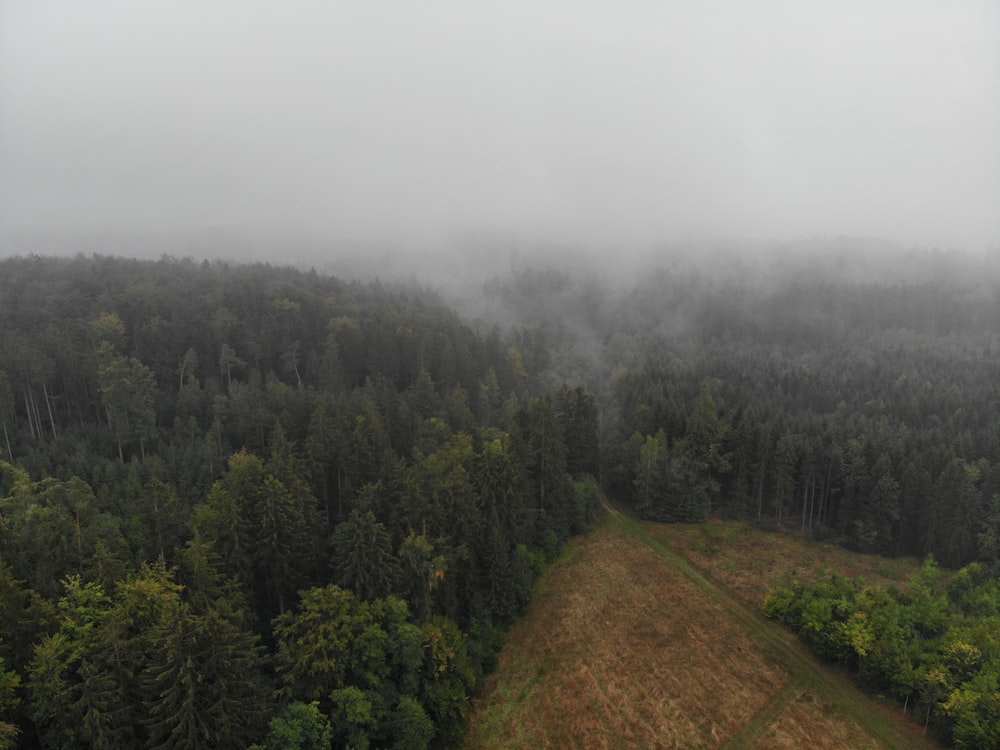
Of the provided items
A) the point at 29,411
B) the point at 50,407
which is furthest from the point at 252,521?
the point at 29,411

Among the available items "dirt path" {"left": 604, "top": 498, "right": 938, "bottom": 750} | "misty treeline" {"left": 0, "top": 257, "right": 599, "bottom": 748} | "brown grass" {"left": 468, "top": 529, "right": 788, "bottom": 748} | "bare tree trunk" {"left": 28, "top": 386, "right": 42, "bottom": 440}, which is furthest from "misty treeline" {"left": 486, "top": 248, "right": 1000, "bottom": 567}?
"bare tree trunk" {"left": 28, "top": 386, "right": 42, "bottom": 440}

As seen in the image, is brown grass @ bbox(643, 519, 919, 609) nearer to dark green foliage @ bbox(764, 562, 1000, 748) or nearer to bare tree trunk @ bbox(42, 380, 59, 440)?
dark green foliage @ bbox(764, 562, 1000, 748)

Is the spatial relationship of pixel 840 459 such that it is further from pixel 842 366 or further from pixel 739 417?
pixel 842 366

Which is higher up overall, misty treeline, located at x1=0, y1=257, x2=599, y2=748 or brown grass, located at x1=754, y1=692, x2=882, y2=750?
misty treeline, located at x1=0, y1=257, x2=599, y2=748

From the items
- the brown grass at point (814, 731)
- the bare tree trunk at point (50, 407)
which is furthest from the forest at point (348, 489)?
the brown grass at point (814, 731)

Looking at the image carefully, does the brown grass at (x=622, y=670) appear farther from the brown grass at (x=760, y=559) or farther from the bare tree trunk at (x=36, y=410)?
the bare tree trunk at (x=36, y=410)
